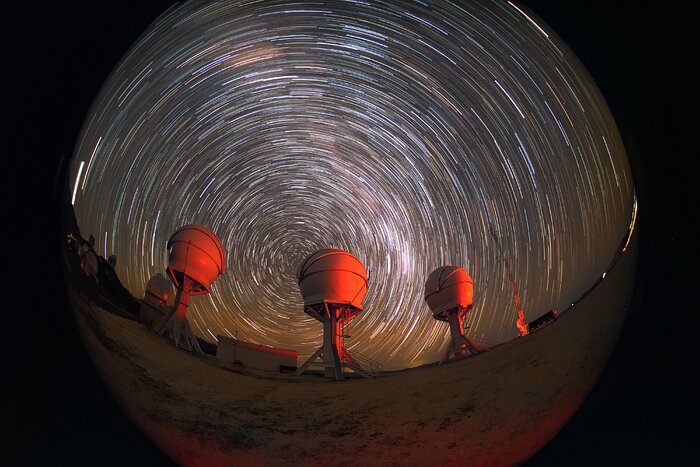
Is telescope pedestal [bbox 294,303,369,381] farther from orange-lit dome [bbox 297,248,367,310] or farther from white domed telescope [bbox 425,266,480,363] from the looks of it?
white domed telescope [bbox 425,266,480,363]

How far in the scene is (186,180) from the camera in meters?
2.70

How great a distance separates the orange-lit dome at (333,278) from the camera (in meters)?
2.71

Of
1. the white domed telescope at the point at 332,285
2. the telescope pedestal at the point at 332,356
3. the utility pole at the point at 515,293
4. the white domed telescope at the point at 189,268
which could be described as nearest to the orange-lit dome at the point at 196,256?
the white domed telescope at the point at 189,268

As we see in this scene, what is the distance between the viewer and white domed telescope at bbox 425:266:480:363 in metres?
2.32

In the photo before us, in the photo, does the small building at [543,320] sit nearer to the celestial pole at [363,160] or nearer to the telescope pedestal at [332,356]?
the celestial pole at [363,160]

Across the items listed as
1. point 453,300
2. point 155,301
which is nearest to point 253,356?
point 155,301

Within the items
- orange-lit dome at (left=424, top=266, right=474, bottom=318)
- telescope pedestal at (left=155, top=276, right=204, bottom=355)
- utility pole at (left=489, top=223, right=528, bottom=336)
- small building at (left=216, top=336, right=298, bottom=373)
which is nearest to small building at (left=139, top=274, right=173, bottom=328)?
telescope pedestal at (left=155, top=276, right=204, bottom=355)

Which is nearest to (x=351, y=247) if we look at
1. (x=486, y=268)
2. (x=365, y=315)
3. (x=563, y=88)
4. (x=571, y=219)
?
(x=365, y=315)

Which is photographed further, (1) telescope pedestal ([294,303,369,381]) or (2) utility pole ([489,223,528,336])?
(2) utility pole ([489,223,528,336])

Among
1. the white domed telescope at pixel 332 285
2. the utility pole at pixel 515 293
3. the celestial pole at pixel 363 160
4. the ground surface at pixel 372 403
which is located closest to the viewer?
the ground surface at pixel 372 403

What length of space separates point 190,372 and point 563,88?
7.47ft

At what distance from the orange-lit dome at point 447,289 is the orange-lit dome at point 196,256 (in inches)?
42.0

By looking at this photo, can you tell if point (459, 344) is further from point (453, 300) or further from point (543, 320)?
point (543, 320)

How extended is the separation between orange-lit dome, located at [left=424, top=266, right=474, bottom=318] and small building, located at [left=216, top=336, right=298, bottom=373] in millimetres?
705
